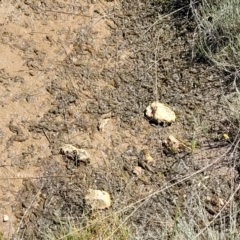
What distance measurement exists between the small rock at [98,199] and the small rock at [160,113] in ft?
1.34

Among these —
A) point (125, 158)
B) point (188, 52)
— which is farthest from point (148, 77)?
point (125, 158)

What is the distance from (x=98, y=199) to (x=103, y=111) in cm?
43

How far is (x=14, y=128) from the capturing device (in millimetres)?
2359

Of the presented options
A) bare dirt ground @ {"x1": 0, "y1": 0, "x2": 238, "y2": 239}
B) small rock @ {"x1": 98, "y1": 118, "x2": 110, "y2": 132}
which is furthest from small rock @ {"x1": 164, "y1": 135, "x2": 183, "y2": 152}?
small rock @ {"x1": 98, "y1": 118, "x2": 110, "y2": 132}

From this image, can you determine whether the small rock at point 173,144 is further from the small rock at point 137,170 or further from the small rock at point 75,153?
the small rock at point 75,153

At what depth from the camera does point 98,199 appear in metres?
2.14

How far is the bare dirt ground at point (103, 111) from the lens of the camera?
218cm

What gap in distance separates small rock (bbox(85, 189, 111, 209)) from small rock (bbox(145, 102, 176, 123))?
409 mm

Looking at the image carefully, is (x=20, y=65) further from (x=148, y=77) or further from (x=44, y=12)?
(x=148, y=77)

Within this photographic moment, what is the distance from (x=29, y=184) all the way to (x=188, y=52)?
0.96 metres

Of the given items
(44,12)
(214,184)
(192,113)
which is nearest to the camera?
(214,184)

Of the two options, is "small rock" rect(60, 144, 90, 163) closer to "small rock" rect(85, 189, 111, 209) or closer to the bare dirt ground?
the bare dirt ground

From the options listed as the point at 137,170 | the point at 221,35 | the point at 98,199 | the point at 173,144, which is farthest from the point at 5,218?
the point at 221,35

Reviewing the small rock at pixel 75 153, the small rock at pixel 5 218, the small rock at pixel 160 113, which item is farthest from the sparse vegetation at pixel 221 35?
the small rock at pixel 5 218
